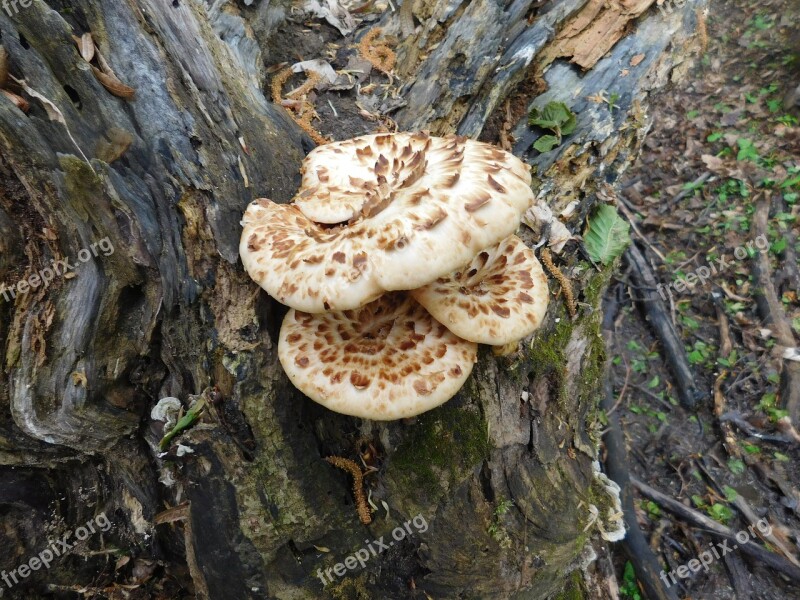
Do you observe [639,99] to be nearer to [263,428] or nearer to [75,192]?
[263,428]

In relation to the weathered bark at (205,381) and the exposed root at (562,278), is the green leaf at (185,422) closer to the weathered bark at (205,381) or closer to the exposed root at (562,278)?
the weathered bark at (205,381)

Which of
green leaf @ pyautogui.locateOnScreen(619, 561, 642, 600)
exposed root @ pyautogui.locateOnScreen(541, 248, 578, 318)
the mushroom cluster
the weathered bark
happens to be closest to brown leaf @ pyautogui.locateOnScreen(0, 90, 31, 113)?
the weathered bark

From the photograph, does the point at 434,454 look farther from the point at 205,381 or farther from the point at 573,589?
the point at 573,589

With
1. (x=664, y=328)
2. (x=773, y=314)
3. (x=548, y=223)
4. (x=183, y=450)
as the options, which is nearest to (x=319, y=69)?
(x=548, y=223)

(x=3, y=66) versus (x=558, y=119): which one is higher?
(x=3, y=66)

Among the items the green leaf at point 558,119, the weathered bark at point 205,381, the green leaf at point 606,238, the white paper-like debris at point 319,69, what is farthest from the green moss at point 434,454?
the white paper-like debris at point 319,69

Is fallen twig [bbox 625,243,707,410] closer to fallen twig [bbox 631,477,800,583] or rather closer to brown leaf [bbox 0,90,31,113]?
fallen twig [bbox 631,477,800,583]
